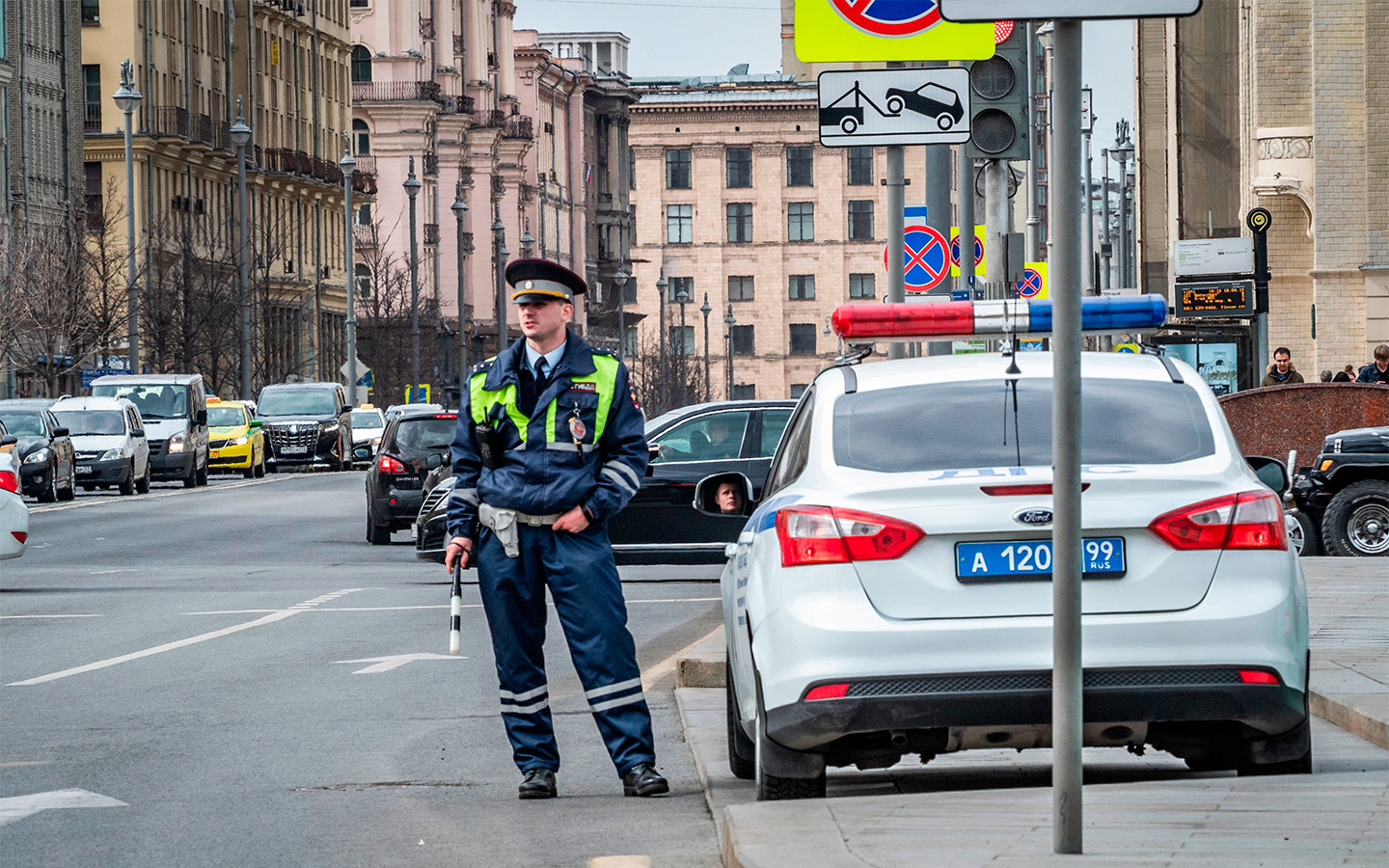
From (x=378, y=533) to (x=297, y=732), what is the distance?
741 inches

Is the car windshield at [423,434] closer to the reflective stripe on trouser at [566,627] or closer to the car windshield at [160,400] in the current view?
the reflective stripe on trouser at [566,627]

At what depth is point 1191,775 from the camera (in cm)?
913

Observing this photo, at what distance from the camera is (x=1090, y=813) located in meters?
7.49

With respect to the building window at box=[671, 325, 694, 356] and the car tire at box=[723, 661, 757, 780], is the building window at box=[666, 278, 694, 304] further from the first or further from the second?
the car tire at box=[723, 661, 757, 780]

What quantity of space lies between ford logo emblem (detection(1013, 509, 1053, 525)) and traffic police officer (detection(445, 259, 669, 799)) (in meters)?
1.61

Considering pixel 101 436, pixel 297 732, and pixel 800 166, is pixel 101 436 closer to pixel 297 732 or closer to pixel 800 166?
pixel 297 732

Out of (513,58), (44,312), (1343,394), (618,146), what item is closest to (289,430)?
(44,312)

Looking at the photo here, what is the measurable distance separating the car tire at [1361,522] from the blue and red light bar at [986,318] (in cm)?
1511

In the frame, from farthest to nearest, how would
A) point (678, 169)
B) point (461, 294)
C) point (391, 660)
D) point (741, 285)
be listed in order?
point (741, 285)
point (678, 169)
point (461, 294)
point (391, 660)

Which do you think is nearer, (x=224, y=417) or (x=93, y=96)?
(x=224, y=417)

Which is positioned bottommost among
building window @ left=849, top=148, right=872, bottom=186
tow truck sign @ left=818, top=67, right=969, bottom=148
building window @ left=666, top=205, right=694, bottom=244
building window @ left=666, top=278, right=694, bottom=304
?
tow truck sign @ left=818, top=67, right=969, bottom=148

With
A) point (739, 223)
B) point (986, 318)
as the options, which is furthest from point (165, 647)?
point (739, 223)

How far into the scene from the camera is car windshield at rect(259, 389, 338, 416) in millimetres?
67688

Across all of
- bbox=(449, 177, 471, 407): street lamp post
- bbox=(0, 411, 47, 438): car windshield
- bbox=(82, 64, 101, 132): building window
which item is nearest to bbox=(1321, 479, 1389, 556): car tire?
bbox=(0, 411, 47, 438): car windshield
